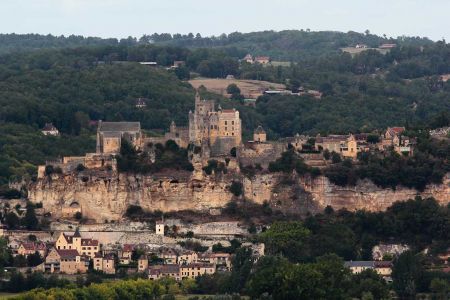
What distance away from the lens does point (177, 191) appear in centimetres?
9006

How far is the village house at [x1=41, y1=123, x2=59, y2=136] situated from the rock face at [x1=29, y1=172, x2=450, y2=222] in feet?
51.2

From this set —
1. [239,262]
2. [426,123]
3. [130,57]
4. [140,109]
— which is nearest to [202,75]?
[130,57]

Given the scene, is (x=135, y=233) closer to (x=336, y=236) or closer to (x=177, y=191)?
(x=177, y=191)

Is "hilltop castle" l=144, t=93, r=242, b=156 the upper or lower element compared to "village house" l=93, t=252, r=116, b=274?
upper

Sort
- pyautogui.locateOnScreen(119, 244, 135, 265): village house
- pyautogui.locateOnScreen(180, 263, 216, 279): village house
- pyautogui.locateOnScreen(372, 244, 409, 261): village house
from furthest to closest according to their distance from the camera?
pyautogui.locateOnScreen(372, 244, 409, 261): village house → pyautogui.locateOnScreen(119, 244, 135, 265): village house → pyautogui.locateOnScreen(180, 263, 216, 279): village house

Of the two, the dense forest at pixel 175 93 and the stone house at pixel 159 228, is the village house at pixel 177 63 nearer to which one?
the dense forest at pixel 175 93

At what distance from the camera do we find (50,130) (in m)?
106

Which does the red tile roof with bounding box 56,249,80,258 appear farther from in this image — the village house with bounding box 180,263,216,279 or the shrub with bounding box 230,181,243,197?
the shrub with bounding box 230,181,243,197

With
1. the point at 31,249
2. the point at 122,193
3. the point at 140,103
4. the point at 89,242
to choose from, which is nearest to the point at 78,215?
the point at 122,193

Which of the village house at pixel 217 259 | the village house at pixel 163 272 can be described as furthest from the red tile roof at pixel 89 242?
the village house at pixel 217 259

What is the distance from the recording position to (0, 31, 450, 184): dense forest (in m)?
106

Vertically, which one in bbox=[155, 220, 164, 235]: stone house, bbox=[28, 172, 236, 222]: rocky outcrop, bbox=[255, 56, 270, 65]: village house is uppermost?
bbox=[255, 56, 270, 65]: village house

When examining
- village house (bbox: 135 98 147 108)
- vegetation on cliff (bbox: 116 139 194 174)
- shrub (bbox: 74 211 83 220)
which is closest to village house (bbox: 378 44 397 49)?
village house (bbox: 135 98 147 108)

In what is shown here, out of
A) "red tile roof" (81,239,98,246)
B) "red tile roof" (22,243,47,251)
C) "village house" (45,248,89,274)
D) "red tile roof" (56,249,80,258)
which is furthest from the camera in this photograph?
"red tile roof" (81,239,98,246)
